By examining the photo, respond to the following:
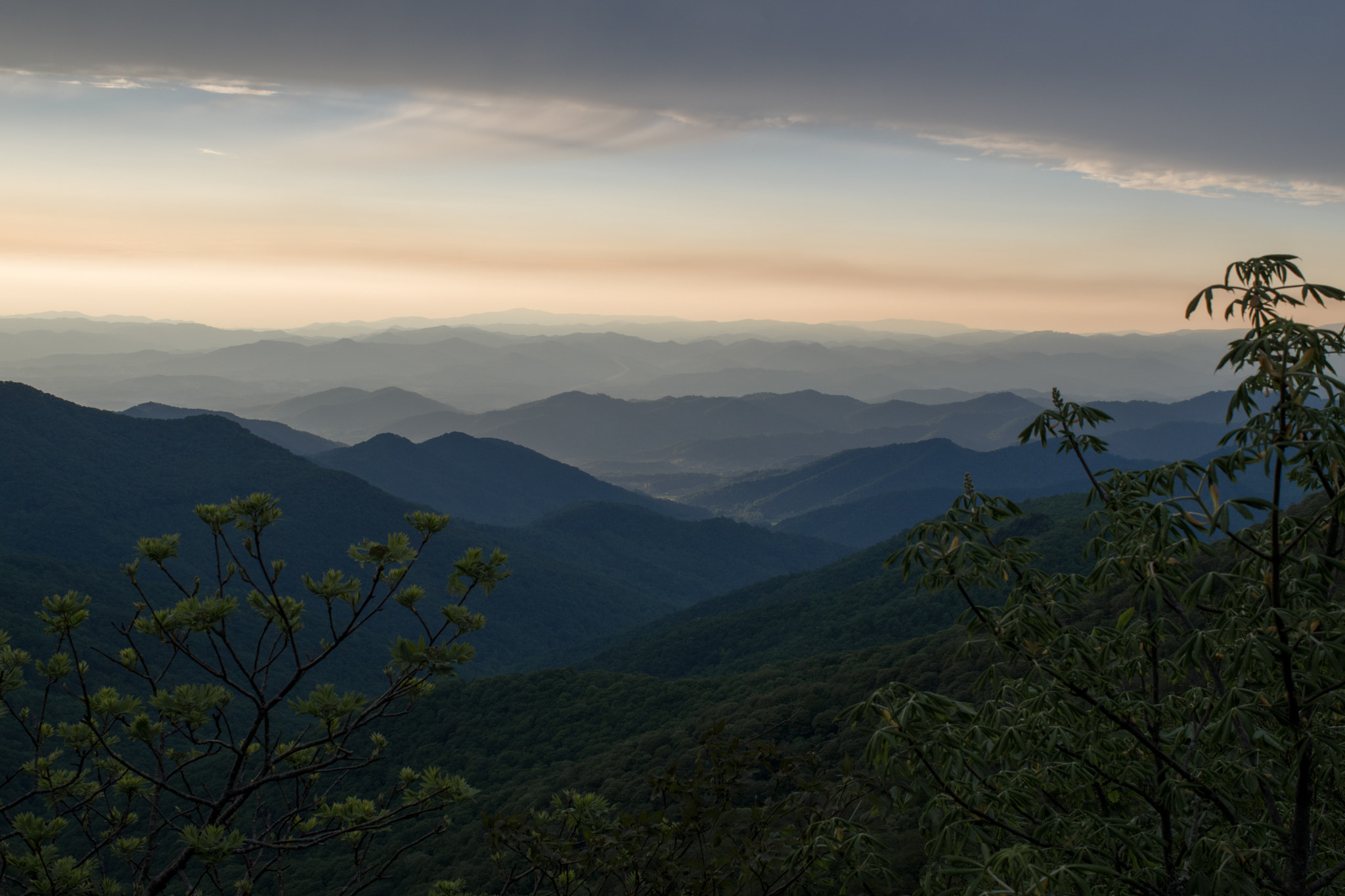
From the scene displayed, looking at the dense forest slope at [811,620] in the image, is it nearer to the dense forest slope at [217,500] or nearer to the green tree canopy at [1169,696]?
the dense forest slope at [217,500]

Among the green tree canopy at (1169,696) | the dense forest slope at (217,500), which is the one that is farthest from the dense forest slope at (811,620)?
the green tree canopy at (1169,696)

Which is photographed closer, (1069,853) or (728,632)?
(1069,853)

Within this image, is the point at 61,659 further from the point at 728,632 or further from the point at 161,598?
the point at 161,598

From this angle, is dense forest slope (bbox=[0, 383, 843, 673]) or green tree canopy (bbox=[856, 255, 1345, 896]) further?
dense forest slope (bbox=[0, 383, 843, 673])

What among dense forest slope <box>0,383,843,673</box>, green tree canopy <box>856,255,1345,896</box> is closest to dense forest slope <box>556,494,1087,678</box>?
dense forest slope <box>0,383,843,673</box>

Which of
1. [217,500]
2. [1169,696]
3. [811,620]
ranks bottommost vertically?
[811,620]

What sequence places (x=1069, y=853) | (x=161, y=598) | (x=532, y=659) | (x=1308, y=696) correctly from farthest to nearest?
(x=532, y=659), (x=161, y=598), (x=1069, y=853), (x=1308, y=696)

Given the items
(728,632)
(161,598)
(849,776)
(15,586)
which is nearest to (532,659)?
(728,632)

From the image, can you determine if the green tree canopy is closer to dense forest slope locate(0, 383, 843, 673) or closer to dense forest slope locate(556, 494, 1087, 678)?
dense forest slope locate(556, 494, 1087, 678)

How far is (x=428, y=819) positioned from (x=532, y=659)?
7464cm

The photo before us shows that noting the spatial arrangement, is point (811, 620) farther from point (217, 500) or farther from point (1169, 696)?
point (217, 500)

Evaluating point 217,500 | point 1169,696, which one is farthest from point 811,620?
point 217,500

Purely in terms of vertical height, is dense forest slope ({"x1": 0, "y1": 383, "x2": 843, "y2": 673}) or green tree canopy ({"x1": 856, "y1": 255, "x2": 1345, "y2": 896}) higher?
green tree canopy ({"x1": 856, "y1": 255, "x2": 1345, "y2": 896})

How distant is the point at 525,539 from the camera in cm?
18200
